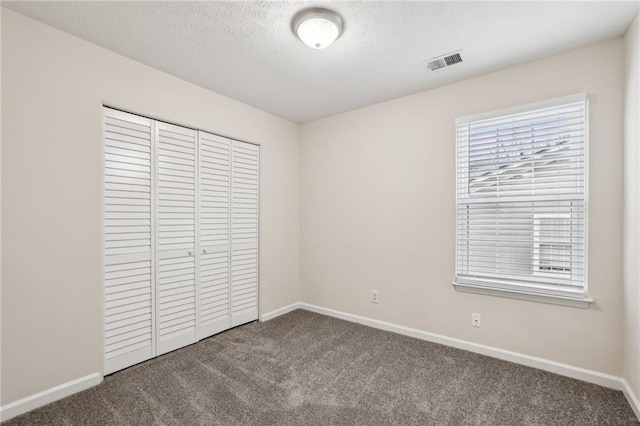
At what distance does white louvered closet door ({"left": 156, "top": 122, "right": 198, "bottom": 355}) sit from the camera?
2.69m

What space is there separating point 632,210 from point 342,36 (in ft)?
7.58

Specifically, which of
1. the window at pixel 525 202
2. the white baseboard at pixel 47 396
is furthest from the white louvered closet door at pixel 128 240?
the window at pixel 525 202

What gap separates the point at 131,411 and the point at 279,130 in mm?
3166

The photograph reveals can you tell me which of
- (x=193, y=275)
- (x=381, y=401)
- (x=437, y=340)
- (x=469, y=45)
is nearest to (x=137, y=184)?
(x=193, y=275)

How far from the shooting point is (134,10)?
1.88 m

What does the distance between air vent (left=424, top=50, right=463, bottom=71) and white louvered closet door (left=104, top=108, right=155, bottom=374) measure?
251 cm

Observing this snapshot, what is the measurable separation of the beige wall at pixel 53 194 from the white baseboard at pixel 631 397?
12.3 ft

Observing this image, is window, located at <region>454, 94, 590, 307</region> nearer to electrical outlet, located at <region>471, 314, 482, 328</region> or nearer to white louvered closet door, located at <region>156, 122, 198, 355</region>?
electrical outlet, located at <region>471, 314, 482, 328</region>

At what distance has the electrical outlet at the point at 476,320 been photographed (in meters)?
2.71

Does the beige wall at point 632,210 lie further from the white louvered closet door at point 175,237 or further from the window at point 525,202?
the white louvered closet door at point 175,237

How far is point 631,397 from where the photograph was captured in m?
1.96

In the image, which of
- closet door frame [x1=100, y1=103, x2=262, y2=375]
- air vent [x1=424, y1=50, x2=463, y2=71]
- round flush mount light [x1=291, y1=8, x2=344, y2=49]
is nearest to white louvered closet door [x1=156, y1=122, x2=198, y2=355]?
closet door frame [x1=100, y1=103, x2=262, y2=375]

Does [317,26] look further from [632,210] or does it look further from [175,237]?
[632,210]

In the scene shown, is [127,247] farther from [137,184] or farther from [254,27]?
[254,27]
